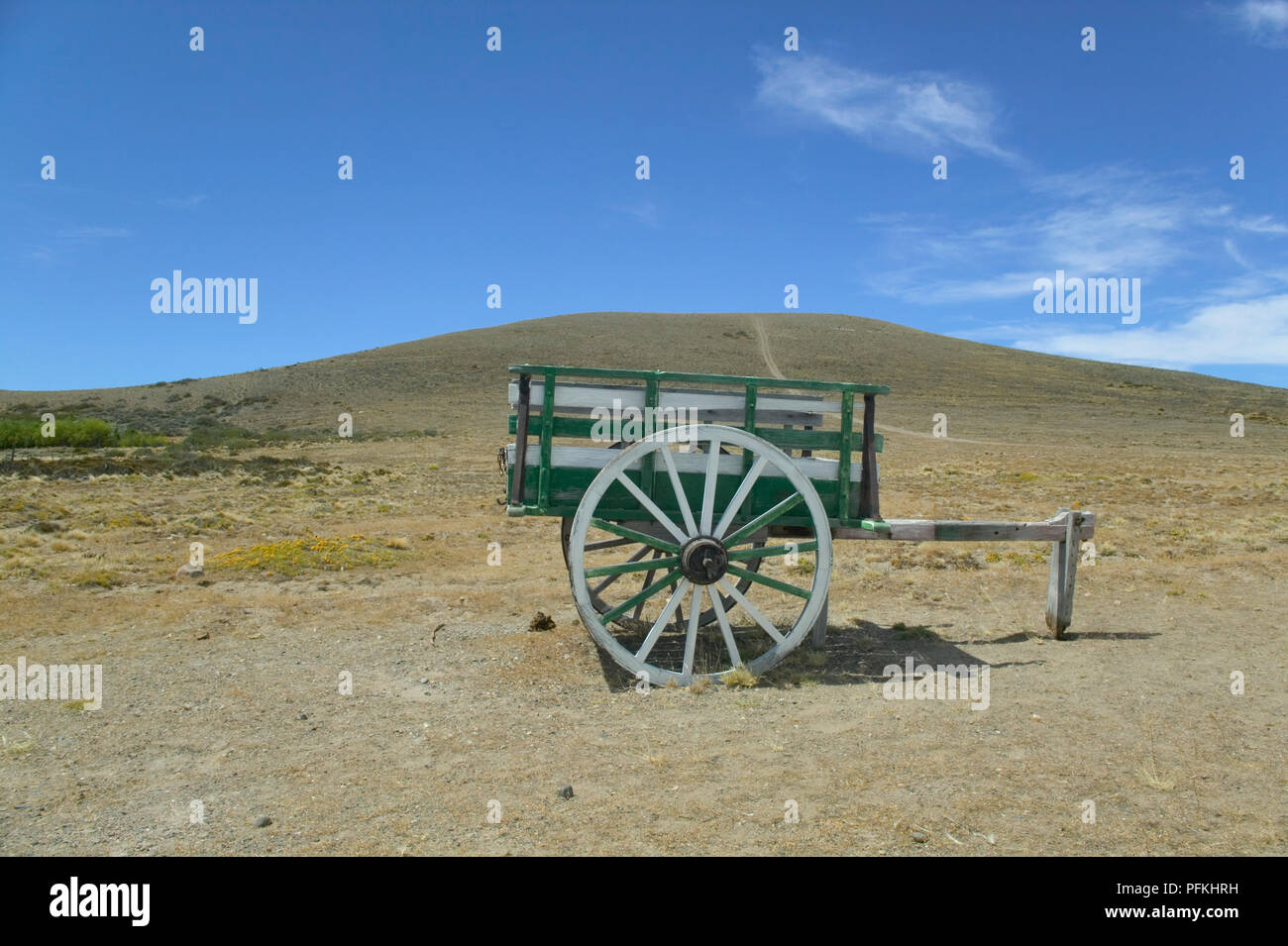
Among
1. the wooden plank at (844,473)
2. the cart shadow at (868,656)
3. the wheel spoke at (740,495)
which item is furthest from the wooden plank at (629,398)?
the cart shadow at (868,656)

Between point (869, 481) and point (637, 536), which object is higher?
point (869, 481)

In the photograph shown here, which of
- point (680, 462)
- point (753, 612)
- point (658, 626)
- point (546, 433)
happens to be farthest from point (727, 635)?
point (546, 433)

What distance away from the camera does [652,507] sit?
239 inches

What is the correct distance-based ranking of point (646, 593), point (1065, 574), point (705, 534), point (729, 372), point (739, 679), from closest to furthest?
point (739, 679) → point (705, 534) → point (646, 593) → point (1065, 574) → point (729, 372)

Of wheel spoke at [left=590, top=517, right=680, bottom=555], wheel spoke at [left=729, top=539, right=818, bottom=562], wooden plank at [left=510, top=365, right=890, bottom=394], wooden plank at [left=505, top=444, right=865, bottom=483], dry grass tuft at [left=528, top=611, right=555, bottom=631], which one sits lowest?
dry grass tuft at [left=528, top=611, right=555, bottom=631]

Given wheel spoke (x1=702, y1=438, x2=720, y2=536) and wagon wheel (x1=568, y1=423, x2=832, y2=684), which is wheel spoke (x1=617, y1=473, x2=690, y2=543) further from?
wheel spoke (x1=702, y1=438, x2=720, y2=536)

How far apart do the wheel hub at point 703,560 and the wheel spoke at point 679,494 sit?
12 cm

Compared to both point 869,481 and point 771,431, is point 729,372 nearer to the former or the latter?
point 869,481

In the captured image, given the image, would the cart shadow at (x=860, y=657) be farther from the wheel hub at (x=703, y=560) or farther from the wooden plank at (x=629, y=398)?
the wooden plank at (x=629, y=398)

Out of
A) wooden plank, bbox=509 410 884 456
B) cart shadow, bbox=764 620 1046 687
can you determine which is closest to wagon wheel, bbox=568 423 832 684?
wooden plank, bbox=509 410 884 456

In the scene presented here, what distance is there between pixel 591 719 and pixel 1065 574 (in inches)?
185

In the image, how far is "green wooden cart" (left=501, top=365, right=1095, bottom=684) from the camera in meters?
6.03

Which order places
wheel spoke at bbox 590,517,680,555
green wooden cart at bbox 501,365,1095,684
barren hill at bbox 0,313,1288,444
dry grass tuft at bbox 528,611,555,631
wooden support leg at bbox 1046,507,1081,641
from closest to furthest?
1. green wooden cart at bbox 501,365,1095,684
2. wheel spoke at bbox 590,517,680,555
3. wooden support leg at bbox 1046,507,1081,641
4. dry grass tuft at bbox 528,611,555,631
5. barren hill at bbox 0,313,1288,444

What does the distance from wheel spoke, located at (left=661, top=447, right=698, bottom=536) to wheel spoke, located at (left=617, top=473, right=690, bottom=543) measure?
0.08 metres
